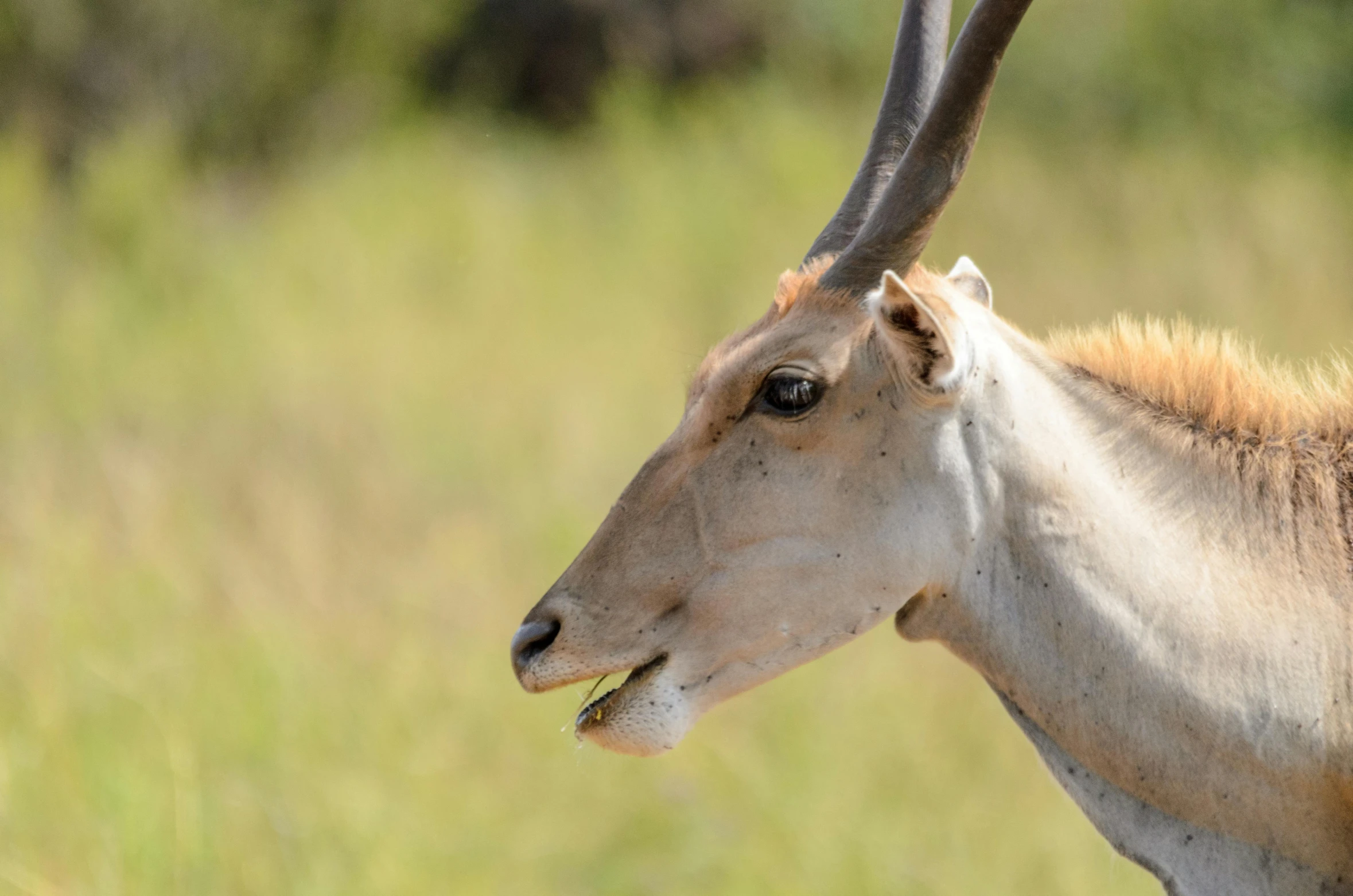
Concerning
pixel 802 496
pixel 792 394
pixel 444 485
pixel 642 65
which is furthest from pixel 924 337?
pixel 642 65

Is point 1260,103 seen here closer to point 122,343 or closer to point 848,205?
point 122,343

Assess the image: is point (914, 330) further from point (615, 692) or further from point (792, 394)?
point (615, 692)

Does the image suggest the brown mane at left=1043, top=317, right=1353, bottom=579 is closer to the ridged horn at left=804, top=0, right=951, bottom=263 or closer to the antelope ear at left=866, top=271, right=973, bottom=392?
the antelope ear at left=866, top=271, right=973, bottom=392

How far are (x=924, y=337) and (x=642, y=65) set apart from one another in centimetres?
1852

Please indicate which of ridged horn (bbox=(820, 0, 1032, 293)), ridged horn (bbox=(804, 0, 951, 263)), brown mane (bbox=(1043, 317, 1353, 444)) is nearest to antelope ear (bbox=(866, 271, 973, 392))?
ridged horn (bbox=(820, 0, 1032, 293))

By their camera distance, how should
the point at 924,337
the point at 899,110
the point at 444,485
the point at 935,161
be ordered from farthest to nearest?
1. the point at 444,485
2. the point at 899,110
3. the point at 935,161
4. the point at 924,337

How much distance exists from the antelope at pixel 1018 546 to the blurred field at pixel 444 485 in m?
1.21

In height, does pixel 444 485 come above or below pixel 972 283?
above

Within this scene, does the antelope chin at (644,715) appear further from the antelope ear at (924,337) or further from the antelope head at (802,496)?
the antelope ear at (924,337)

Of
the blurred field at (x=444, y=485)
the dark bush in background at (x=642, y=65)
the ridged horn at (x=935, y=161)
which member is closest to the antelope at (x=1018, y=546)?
the ridged horn at (x=935, y=161)

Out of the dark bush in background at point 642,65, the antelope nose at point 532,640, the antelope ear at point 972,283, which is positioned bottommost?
the antelope nose at point 532,640

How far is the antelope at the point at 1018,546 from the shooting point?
8.68 feet

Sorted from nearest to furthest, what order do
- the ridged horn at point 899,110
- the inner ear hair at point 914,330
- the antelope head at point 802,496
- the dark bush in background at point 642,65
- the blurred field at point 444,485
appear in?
1. the inner ear hair at point 914,330
2. the antelope head at point 802,496
3. the ridged horn at point 899,110
4. the blurred field at point 444,485
5. the dark bush in background at point 642,65

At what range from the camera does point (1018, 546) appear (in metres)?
2.74
